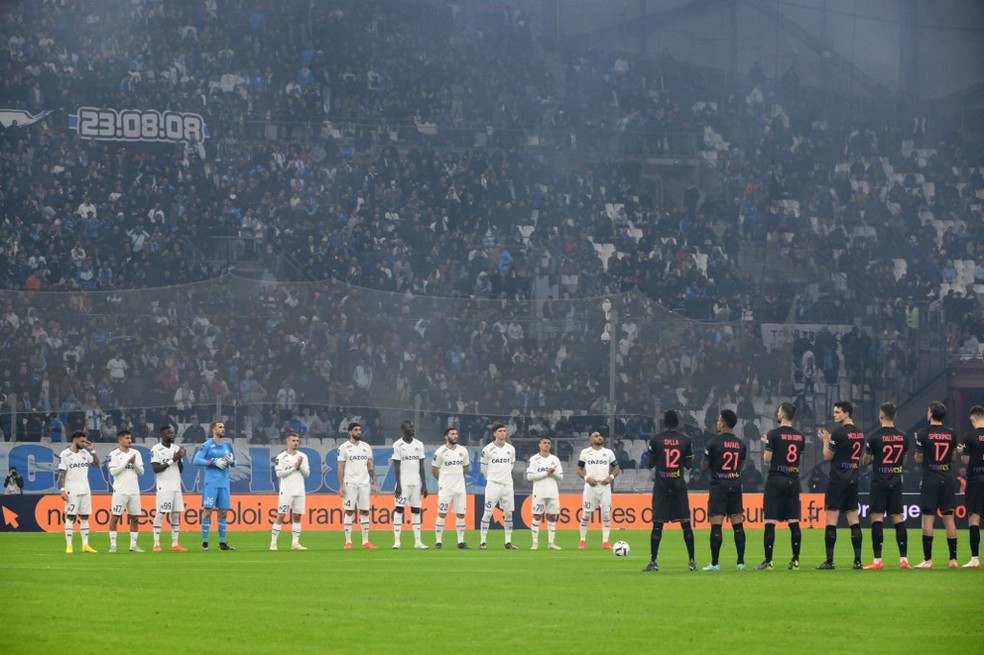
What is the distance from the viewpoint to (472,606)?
1733cm

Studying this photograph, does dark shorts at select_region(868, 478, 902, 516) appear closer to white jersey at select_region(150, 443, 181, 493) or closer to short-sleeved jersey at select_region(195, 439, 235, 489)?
short-sleeved jersey at select_region(195, 439, 235, 489)

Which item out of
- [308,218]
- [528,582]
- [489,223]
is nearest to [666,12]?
[489,223]

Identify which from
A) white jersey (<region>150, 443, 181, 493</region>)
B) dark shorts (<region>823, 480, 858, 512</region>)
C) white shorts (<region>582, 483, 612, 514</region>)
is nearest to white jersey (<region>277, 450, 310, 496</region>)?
white jersey (<region>150, 443, 181, 493</region>)

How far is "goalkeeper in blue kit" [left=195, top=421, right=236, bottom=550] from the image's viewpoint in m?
29.6

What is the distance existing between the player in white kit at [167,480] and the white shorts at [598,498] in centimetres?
806

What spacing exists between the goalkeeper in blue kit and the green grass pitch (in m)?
2.74

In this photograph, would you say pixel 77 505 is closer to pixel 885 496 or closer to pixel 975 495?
pixel 885 496

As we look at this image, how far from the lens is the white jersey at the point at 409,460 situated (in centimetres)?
3112

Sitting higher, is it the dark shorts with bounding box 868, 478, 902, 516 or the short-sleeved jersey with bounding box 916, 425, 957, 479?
the short-sleeved jersey with bounding box 916, 425, 957, 479

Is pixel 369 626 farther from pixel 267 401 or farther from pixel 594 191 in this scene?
pixel 594 191

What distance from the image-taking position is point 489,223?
160ft

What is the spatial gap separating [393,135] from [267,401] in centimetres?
1648

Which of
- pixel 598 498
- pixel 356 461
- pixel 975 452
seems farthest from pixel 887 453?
pixel 356 461

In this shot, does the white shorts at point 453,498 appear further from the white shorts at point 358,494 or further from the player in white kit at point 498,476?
the white shorts at point 358,494
